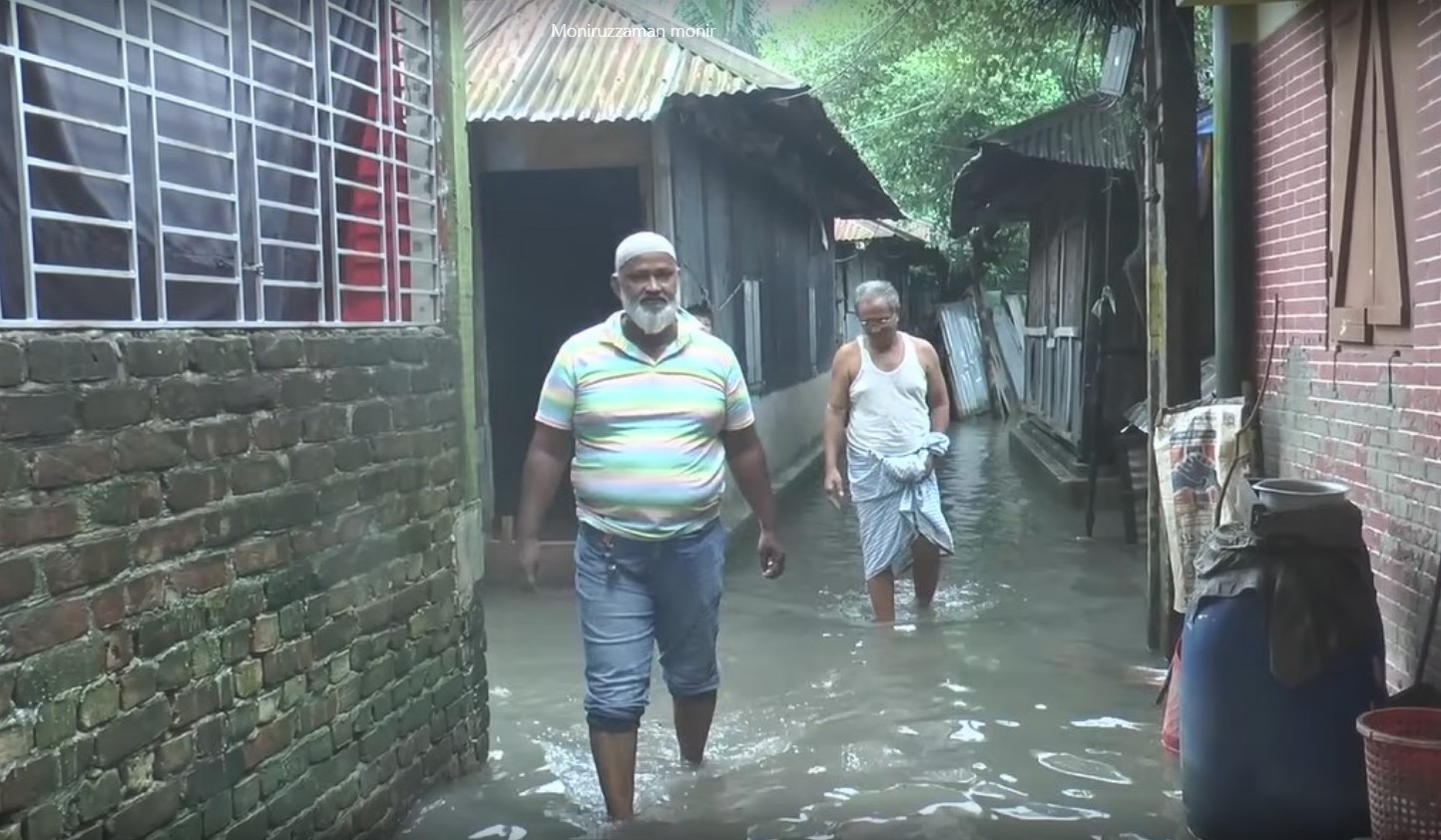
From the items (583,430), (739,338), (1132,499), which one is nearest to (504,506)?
(739,338)

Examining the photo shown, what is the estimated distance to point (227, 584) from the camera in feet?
10.5

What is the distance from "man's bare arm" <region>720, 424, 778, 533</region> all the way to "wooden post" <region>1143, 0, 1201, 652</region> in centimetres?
229

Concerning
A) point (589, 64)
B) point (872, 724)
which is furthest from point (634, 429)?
point (589, 64)

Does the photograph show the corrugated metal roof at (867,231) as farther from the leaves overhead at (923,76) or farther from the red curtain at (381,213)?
the red curtain at (381,213)

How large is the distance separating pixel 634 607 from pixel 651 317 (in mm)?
921

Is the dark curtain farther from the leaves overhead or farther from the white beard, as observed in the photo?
the leaves overhead

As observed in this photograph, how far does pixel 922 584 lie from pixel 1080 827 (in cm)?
314

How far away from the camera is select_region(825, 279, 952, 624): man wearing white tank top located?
672 cm

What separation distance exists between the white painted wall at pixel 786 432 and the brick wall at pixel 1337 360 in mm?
4623

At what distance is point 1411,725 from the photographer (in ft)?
11.5

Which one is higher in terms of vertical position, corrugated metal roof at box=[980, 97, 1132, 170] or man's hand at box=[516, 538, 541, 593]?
corrugated metal roof at box=[980, 97, 1132, 170]

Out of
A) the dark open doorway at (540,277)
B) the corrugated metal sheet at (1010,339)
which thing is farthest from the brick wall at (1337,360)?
the corrugated metal sheet at (1010,339)

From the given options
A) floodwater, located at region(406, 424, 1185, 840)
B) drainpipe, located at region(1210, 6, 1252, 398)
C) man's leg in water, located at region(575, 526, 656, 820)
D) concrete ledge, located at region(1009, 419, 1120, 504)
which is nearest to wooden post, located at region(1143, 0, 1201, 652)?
drainpipe, located at region(1210, 6, 1252, 398)

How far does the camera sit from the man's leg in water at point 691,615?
427 centimetres
